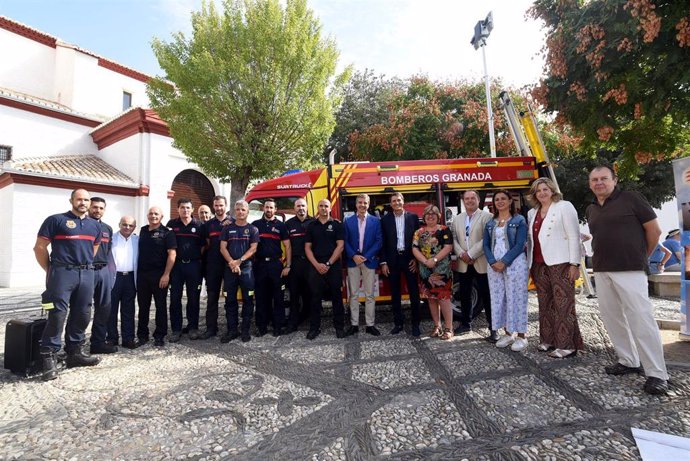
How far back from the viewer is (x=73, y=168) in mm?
13531

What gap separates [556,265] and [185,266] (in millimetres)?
4782

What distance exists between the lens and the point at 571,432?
2.59 metres

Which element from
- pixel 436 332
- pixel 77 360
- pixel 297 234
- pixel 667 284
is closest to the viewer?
pixel 77 360

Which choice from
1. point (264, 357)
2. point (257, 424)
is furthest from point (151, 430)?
point (264, 357)

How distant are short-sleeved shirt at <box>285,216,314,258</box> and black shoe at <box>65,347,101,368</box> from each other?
274cm

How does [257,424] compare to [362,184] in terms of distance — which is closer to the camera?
[257,424]

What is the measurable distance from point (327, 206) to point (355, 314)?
1.60m

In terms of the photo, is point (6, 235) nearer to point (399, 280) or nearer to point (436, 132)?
point (399, 280)

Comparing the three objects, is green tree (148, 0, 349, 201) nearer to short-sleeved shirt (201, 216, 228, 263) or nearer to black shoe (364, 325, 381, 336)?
short-sleeved shirt (201, 216, 228, 263)

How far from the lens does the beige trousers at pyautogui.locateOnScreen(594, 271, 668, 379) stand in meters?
3.23

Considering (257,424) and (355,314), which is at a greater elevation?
(355,314)

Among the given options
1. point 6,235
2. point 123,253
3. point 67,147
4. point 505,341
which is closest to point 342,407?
point 505,341

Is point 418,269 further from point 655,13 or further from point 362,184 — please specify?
point 655,13

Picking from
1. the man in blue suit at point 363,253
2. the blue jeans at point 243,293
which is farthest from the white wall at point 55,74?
the man in blue suit at point 363,253
